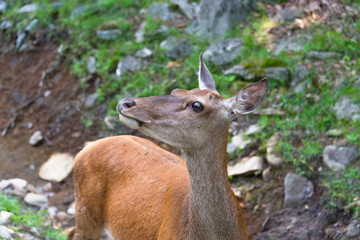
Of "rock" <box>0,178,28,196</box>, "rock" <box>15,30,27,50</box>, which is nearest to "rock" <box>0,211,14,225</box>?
"rock" <box>0,178,28,196</box>

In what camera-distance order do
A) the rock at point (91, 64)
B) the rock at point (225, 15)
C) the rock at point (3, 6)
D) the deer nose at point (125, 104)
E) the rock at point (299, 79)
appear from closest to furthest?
the deer nose at point (125, 104) < the rock at point (299, 79) < the rock at point (225, 15) < the rock at point (91, 64) < the rock at point (3, 6)

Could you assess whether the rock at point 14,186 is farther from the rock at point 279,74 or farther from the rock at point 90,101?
the rock at point 279,74

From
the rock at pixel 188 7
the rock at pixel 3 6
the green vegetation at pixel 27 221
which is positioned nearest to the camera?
the green vegetation at pixel 27 221

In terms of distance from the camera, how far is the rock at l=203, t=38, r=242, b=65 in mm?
8070

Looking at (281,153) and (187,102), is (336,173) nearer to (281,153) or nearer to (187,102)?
(281,153)

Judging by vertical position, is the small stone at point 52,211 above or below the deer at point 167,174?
below

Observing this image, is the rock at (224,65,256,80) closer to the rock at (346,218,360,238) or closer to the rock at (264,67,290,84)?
the rock at (264,67,290,84)

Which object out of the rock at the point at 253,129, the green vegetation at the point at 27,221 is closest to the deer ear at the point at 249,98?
the green vegetation at the point at 27,221

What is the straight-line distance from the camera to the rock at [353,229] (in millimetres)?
4953

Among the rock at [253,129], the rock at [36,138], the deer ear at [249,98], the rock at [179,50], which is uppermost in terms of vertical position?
the deer ear at [249,98]

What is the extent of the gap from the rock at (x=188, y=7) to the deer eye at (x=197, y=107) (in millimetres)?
6077

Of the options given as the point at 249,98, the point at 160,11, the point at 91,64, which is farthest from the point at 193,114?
the point at 160,11

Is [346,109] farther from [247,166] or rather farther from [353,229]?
[353,229]

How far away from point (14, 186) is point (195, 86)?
3.18 m
